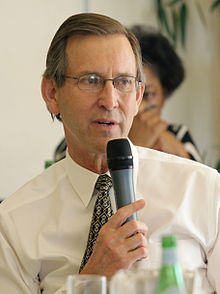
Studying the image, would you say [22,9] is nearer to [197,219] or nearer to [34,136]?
[34,136]

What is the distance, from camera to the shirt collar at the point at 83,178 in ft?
5.57

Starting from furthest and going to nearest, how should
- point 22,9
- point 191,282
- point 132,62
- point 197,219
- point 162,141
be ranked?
1. point 22,9
2. point 162,141
3. point 132,62
4. point 197,219
5. point 191,282

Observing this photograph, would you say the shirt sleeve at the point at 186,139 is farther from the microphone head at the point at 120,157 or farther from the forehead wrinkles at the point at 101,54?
the microphone head at the point at 120,157

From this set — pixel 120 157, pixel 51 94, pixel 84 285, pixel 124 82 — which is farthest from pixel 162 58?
pixel 84 285

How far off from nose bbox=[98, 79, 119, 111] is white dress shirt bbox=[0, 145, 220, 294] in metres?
0.21

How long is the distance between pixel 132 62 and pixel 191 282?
87cm

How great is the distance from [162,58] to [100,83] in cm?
180

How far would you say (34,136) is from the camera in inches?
135

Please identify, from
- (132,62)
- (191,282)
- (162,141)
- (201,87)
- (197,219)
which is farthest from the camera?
(201,87)

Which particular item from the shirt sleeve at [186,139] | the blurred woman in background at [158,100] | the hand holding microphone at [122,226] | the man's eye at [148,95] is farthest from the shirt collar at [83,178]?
the man's eye at [148,95]

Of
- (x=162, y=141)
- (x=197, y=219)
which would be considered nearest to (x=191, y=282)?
(x=197, y=219)

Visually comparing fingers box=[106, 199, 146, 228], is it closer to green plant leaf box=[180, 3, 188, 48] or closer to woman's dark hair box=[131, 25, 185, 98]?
woman's dark hair box=[131, 25, 185, 98]

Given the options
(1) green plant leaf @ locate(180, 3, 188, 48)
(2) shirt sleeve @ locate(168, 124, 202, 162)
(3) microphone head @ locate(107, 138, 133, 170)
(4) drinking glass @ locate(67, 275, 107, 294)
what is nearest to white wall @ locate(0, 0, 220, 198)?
(1) green plant leaf @ locate(180, 3, 188, 48)

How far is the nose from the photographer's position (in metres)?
1.58
